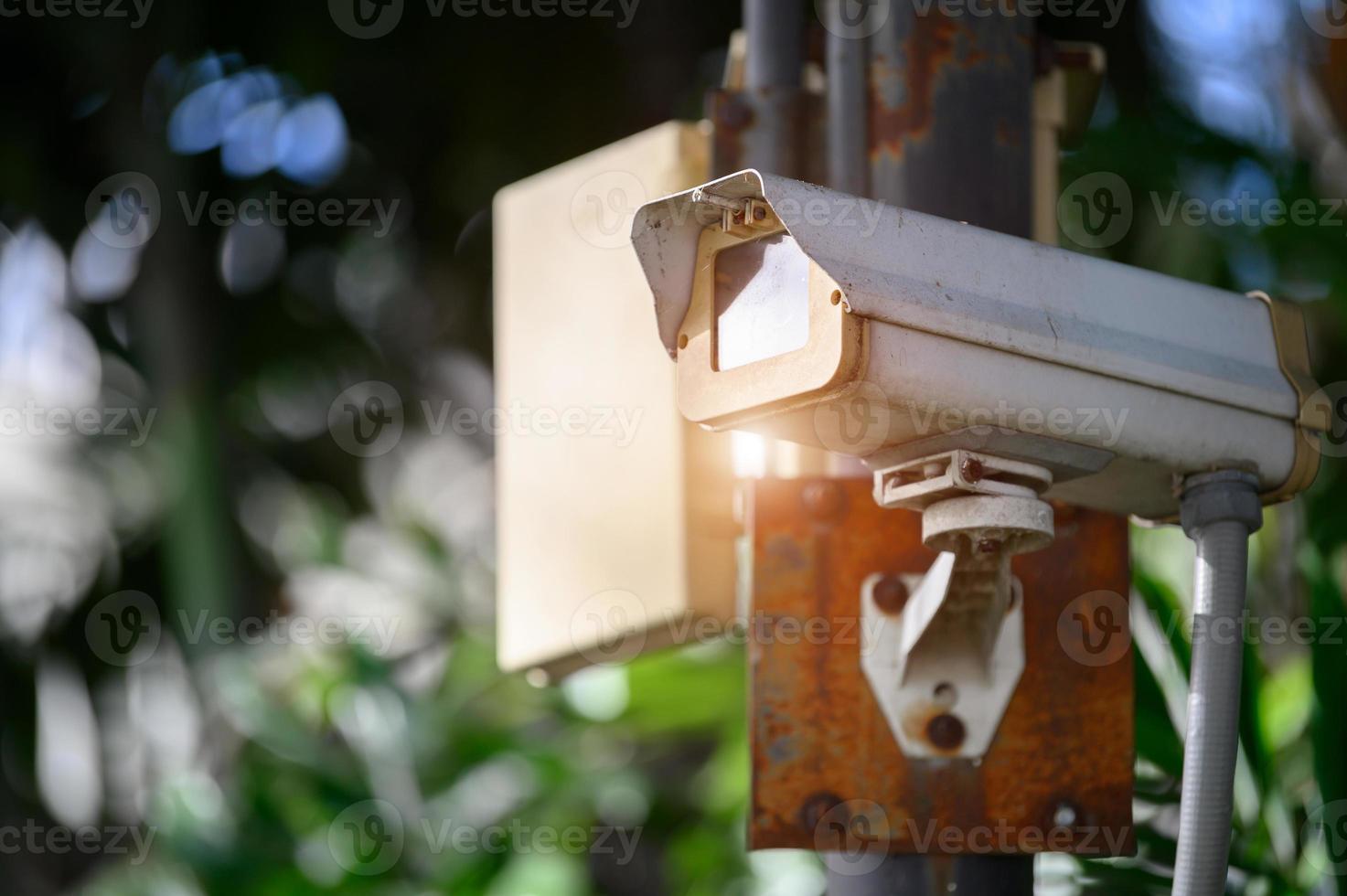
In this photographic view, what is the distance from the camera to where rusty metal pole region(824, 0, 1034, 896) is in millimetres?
1071

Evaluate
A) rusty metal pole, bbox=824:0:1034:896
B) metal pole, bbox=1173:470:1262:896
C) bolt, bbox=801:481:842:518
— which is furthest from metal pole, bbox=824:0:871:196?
metal pole, bbox=1173:470:1262:896

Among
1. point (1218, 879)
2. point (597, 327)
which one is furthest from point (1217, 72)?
point (1218, 879)

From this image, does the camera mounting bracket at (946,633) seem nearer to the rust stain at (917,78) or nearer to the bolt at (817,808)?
the bolt at (817,808)

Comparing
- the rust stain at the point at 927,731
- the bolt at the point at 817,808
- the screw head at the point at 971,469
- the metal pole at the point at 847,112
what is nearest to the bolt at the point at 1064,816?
the rust stain at the point at 927,731

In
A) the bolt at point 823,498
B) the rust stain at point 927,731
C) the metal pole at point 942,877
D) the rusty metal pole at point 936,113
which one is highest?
the rusty metal pole at point 936,113

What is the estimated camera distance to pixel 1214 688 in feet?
2.87

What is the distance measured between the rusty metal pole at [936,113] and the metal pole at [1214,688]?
9.4 inches

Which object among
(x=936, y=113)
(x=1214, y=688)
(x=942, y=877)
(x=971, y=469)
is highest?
(x=936, y=113)

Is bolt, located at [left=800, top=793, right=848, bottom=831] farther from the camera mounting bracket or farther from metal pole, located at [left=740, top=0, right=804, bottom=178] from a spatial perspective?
metal pole, located at [left=740, top=0, right=804, bottom=178]

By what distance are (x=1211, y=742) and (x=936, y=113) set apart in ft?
1.36

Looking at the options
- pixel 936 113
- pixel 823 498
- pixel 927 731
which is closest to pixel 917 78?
pixel 936 113

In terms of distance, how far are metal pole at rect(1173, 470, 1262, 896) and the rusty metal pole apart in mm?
239

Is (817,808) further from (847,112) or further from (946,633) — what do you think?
(847,112)

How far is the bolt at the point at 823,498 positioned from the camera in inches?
41.7
